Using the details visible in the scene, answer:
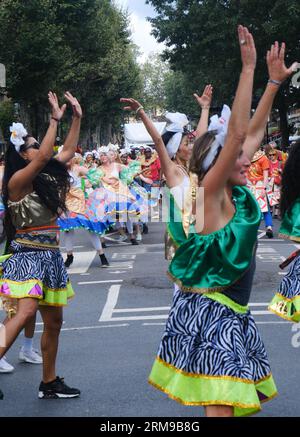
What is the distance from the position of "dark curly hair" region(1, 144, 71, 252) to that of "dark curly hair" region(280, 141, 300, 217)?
1.52 m

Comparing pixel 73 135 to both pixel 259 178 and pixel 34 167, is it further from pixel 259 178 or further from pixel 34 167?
pixel 259 178

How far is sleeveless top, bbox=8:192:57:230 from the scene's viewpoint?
5723 millimetres

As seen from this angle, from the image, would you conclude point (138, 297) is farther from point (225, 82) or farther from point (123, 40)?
point (123, 40)

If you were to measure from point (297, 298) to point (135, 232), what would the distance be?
11.6 m

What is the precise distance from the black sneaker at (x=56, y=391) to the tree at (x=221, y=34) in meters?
28.0

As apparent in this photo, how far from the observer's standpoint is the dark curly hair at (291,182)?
5492mm

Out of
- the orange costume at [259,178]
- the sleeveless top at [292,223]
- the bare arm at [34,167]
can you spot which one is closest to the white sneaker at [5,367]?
the bare arm at [34,167]

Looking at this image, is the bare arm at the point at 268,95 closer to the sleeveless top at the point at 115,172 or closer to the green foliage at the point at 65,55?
the sleeveless top at the point at 115,172

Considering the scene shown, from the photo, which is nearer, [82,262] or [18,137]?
[18,137]

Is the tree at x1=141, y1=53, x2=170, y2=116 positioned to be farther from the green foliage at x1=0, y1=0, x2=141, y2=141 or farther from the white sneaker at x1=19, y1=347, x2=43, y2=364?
the white sneaker at x1=19, y1=347, x2=43, y2=364

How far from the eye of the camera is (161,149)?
545 cm

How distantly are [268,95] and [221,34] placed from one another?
3108 cm

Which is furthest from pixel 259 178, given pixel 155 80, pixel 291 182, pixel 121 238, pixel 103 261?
pixel 155 80

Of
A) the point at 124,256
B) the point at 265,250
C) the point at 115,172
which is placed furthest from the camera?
the point at 115,172
